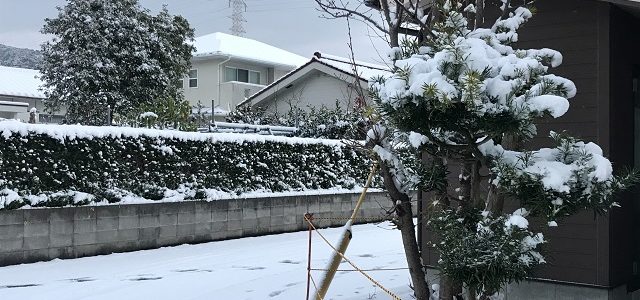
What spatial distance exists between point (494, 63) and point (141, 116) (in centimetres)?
843

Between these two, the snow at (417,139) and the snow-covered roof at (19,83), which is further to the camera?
the snow-covered roof at (19,83)

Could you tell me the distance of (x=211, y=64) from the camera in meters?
26.0

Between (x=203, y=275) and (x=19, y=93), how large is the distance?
69.3ft

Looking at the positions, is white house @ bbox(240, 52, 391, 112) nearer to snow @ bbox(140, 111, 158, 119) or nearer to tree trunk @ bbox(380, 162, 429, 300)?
snow @ bbox(140, 111, 158, 119)

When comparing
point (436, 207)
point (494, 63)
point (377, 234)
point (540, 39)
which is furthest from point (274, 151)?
point (494, 63)

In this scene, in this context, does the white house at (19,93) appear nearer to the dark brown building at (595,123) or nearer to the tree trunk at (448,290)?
the dark brown building at (595,123)

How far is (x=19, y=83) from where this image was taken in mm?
26422

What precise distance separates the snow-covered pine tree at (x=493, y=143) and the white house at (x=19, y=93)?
66.2ft

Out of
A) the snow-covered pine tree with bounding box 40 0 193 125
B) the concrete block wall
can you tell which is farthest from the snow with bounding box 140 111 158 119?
the snow-covered pine tree with bounding box 40 0 193 125

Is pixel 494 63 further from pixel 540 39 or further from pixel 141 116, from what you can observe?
pixel 141 116

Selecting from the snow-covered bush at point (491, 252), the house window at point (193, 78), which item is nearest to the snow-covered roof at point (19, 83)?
the house window at point (193, 78)

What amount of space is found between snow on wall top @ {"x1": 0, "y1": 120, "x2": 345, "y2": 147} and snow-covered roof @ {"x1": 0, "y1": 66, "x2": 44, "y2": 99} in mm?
15962

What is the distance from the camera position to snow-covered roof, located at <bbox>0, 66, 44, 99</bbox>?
25.1m

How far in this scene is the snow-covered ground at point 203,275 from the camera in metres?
6.59
